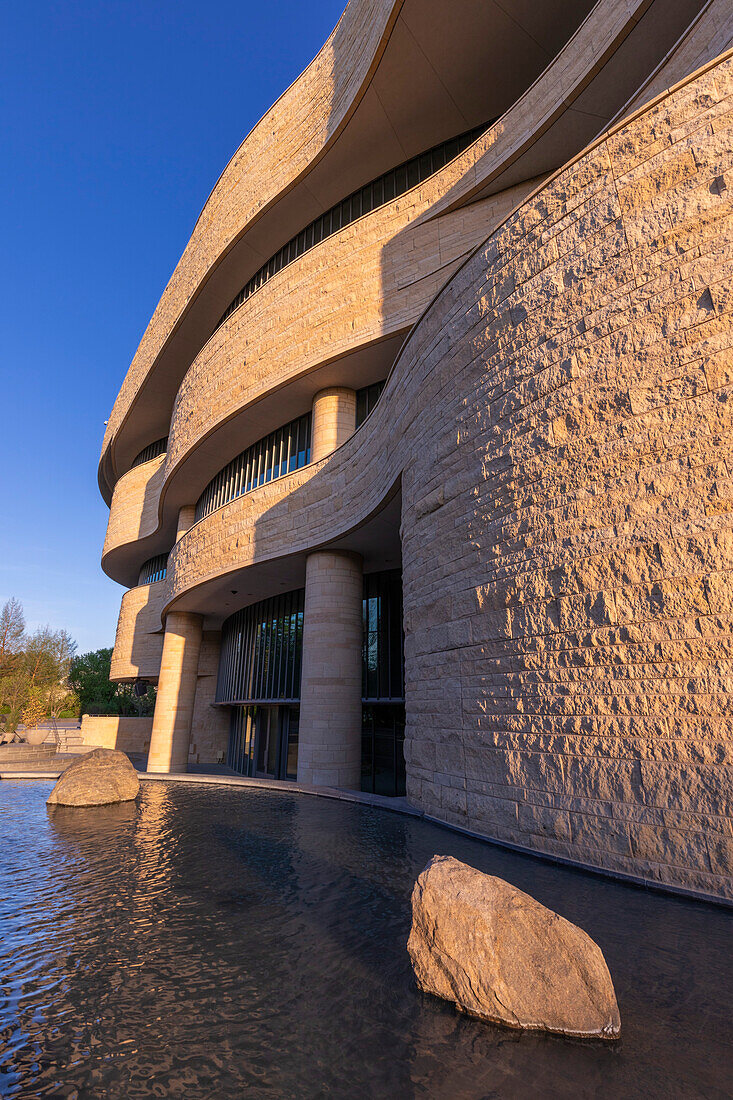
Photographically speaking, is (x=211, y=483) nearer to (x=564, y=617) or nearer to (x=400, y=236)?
(x=400, y=236)

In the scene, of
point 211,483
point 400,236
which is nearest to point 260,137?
point 400,236

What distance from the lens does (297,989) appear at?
3.11 m

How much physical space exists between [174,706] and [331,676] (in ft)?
33.3

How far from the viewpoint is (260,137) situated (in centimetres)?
2055

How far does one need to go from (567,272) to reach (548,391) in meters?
1.39

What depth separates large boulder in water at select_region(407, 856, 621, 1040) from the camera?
273 cm

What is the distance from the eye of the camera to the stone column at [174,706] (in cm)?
2148

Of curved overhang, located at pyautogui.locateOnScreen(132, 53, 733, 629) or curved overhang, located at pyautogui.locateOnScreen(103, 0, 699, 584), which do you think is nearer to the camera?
curved overhang, located at pyautogui.locateOnScreen(132, 53, 733, 629)

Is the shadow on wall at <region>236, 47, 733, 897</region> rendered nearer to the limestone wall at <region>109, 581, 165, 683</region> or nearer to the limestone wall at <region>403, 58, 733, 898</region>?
the limestone wall at <region>403, 58, 733, 898</region>

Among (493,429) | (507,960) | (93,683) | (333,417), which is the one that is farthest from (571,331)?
(93,683)

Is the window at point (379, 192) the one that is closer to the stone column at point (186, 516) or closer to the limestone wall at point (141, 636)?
the stone column at point (186, 516)

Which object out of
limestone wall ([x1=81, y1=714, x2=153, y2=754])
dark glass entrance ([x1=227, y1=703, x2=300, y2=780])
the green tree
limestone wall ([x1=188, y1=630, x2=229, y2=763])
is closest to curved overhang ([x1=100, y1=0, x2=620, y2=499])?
limestone wall ([x1=188, y1=630, x2=229, y2=763])

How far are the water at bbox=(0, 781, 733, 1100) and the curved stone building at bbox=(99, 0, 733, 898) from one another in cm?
124

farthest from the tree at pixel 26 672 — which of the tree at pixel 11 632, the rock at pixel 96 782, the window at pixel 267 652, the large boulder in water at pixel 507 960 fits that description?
the large boulder in water at pixel 507 960
